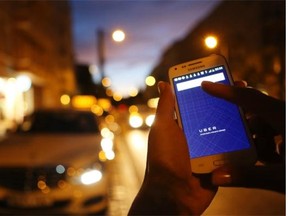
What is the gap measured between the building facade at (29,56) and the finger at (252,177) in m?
15.3

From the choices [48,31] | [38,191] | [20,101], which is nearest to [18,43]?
[20,101]

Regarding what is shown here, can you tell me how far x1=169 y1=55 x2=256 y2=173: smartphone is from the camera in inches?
85.9

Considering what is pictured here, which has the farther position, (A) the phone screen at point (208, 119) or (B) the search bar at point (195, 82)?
(B) the search bar at point (195, 82)

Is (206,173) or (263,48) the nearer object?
(206,173)

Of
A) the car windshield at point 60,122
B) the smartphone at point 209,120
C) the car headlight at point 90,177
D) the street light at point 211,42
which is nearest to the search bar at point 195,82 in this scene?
the smartphone at point 209,120

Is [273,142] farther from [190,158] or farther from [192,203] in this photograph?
[192,203]

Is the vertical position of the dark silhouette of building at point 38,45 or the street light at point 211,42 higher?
the dark silhouette of building at point 38,45

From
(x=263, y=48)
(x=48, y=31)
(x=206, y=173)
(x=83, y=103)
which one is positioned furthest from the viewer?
(x=48, y=31)

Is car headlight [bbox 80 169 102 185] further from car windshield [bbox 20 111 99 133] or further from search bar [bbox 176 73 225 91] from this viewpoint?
search bar [bbox 176 73 225 91]

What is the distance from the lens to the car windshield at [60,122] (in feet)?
27.5

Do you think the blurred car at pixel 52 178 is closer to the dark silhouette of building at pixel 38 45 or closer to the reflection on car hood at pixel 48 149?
the reflection on car hood at pixel 48 149

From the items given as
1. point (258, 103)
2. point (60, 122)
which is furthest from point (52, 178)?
point (258, 103)

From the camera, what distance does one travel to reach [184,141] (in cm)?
212

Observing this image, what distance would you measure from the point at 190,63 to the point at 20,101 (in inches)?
1005
